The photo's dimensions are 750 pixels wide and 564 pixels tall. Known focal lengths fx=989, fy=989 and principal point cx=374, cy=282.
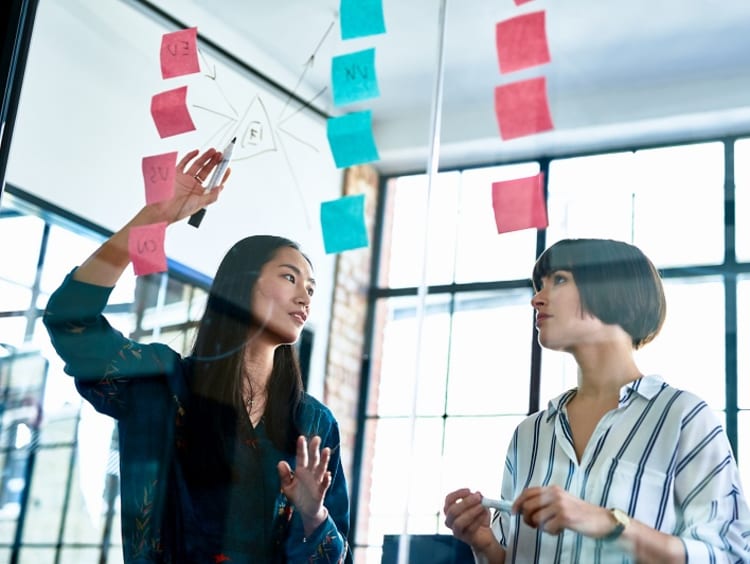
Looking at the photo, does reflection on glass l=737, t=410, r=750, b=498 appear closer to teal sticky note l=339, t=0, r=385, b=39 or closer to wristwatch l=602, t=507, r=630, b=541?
wristwatch l=602, t=507, r=630, b=541

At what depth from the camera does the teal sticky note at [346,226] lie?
155 cm

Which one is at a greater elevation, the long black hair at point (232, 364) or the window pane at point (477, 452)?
the long black hair at point (232, 364)

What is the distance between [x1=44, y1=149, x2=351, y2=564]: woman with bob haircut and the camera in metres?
1.42

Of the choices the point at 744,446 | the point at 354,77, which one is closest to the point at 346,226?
the point at 354,77

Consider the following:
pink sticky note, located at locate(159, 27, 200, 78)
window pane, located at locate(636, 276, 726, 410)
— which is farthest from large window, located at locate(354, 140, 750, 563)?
pink sticky note, located at locate(159, 27, 200, 78)

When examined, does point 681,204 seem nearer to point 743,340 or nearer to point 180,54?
point 743,340

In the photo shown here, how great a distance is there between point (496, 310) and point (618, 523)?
0.34 m

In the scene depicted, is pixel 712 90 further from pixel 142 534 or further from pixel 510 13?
pixel 142 534

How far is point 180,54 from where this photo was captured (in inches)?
71.4

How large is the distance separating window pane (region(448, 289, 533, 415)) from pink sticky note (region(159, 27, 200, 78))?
0.74 meters

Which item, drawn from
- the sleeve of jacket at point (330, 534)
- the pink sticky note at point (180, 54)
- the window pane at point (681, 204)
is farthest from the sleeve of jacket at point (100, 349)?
the window pane at point (681, 204)

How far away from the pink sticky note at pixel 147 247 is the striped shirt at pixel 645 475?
2.54 ft

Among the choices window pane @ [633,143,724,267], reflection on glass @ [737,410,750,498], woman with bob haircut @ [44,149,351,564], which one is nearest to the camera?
reflection on glass @ [737,410,750,498]

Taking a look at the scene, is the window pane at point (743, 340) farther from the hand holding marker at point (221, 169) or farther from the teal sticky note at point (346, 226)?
the hand holding marker at point (221, 169)
